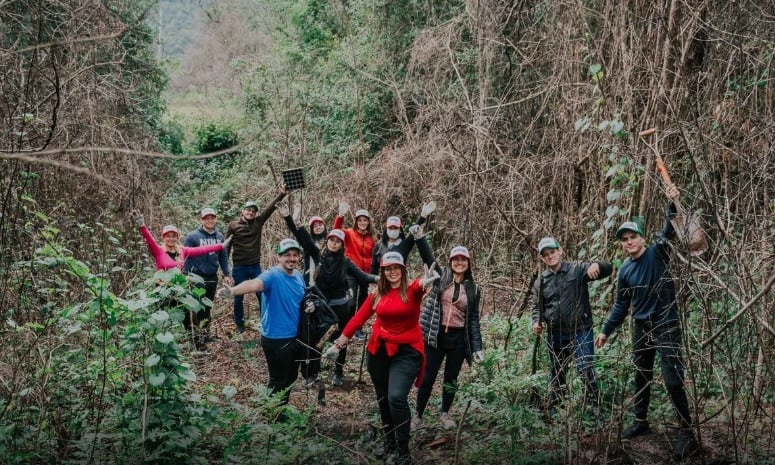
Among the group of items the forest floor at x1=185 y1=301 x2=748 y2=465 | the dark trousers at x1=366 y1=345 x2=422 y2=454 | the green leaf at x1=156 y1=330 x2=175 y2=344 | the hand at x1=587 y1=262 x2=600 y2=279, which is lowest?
the forest floor at x1=185 y1=301 x2=748 y2=465

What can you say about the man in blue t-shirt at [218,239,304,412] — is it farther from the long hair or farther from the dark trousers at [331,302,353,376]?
the dark trousers at [331,302,353,376]

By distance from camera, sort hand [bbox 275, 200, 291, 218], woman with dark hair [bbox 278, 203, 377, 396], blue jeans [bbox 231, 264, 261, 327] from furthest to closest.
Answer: blue jeans [bbox 231, 264, 261, 327] < hand [bbox 275, 200, 291, 218] < woman with dark hair [bbox 278, 203, 377, 396]

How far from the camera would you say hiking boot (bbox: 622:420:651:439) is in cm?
534

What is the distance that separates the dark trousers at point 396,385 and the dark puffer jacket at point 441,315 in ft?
2.06

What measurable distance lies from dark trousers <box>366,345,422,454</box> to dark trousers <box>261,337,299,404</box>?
0.92m

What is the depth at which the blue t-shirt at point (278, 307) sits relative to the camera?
6004 mm

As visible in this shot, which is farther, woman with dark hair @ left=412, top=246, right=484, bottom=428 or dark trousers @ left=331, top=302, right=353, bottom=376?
dark trousers @ left=331, top=302, right=353, bottom=376

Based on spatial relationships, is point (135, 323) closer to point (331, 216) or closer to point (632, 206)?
point (632, 206)

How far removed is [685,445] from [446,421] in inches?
78.5

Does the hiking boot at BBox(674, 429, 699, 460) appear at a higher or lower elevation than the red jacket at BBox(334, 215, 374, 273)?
lower

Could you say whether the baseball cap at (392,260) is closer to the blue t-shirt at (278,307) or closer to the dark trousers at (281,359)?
the blue t-shirt at (278,307)

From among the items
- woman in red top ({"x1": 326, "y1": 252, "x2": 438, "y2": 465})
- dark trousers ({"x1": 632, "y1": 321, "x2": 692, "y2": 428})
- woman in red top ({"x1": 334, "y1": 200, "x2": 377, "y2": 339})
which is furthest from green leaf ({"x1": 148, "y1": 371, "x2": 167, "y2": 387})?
woman in red top ({"x1": 334, "y1": 200, "x2": 377, "y2": 339})

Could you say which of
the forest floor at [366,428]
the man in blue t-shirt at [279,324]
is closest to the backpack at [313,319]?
the man in blue t-shirt at [279,324]

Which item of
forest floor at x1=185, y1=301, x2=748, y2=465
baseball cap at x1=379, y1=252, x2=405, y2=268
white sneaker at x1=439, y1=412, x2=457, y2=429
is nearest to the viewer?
forest floor at x1=185, y1=301, x2=748, y2=465
